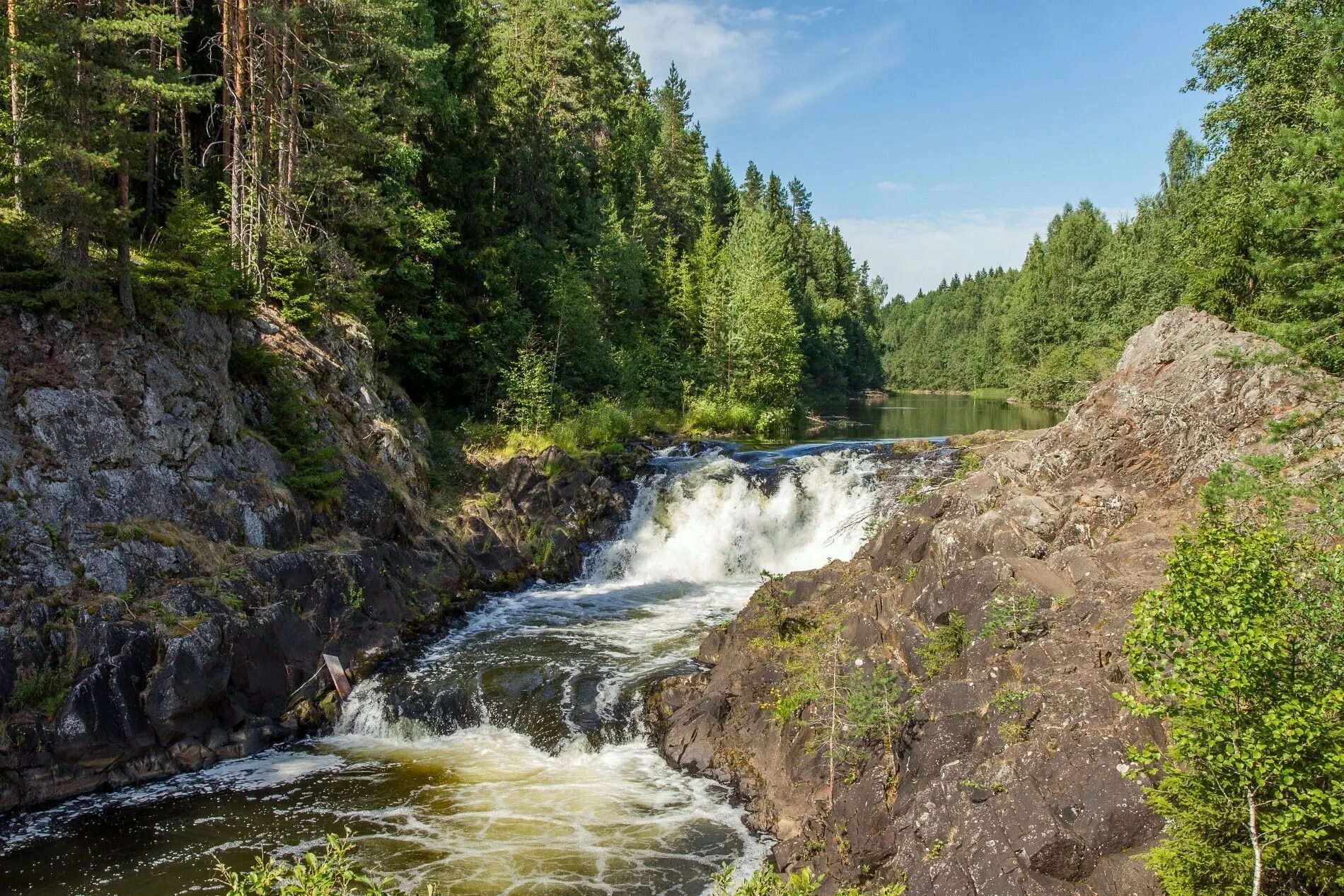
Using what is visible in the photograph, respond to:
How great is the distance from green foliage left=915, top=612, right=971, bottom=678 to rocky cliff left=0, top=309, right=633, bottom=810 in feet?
31.3

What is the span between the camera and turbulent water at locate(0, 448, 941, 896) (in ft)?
31.1

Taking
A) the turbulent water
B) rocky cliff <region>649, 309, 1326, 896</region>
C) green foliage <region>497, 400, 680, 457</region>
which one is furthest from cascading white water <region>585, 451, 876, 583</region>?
rocky cliff <region>649, 309, 1326, 896</region>

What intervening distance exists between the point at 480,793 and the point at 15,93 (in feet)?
52.5

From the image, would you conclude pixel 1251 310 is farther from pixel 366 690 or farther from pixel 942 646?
pixel 366 690

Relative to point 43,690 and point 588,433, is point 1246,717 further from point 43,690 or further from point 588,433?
point 588,433

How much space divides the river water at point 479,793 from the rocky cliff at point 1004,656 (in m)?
0.96

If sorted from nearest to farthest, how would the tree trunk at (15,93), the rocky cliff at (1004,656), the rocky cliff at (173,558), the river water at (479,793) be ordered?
1. the rocky cliff at (1004,656)
2. the river water at (479,793)
3. the rocky cliff at (173,558)
4. the tree trunk at (15,93)

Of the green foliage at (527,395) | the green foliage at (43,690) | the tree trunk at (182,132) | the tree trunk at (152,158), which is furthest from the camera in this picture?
the green foliage at (527,395)

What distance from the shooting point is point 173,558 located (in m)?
13.1

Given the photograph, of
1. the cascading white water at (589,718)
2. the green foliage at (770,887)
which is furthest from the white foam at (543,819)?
the green foliage at (770,887)

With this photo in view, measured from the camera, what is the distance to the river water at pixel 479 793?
31.1ft

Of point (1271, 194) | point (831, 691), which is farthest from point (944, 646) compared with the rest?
point (1271, 194)

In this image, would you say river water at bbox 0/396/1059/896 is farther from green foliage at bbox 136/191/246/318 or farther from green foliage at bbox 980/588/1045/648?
green foliage at bbox 136/191/246/318

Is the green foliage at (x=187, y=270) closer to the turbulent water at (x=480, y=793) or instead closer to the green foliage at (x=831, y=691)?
the turbulent water at (x=480, y=793)
